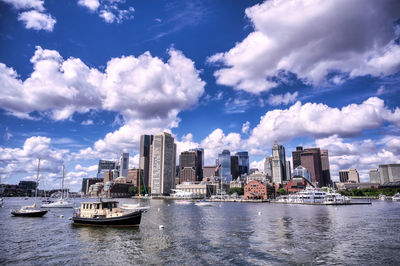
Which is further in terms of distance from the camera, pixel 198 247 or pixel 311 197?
pixel 311 197

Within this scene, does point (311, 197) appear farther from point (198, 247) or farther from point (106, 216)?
point (198, 247)

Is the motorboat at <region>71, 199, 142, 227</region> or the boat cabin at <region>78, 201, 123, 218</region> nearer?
the motorboat at <region>71, 199, 142, 227</region>

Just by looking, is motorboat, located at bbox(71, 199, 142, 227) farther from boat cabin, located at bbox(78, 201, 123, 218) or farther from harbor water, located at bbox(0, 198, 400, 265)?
harbor water, located at bbox(0, 198, 400, 265)

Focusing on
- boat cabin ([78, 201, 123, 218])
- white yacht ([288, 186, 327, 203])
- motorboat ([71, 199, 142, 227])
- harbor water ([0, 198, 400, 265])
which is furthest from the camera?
white yacht ([288, 186, 327, 203])

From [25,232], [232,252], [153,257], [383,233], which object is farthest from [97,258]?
[383,233]

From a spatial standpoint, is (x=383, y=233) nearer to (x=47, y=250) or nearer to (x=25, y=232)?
(x=47, y=250)

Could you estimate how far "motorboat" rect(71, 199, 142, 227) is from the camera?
5791 centimetres

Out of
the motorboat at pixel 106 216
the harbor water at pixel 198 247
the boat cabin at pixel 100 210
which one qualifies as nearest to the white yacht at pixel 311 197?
the harbor water at pixel 198 247

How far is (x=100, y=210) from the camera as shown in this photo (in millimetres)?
61250

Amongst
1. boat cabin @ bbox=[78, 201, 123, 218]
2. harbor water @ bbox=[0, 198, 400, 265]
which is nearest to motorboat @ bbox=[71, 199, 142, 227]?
boat cabin @ bbox=[78, 201, 123, 218]

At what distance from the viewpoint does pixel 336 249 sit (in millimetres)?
38062

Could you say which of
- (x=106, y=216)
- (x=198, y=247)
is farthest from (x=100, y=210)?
(x=198, y=247)

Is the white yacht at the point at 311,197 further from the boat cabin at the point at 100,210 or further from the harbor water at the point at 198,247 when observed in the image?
the boat cabin at the point at 100,210

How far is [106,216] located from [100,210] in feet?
7.69
